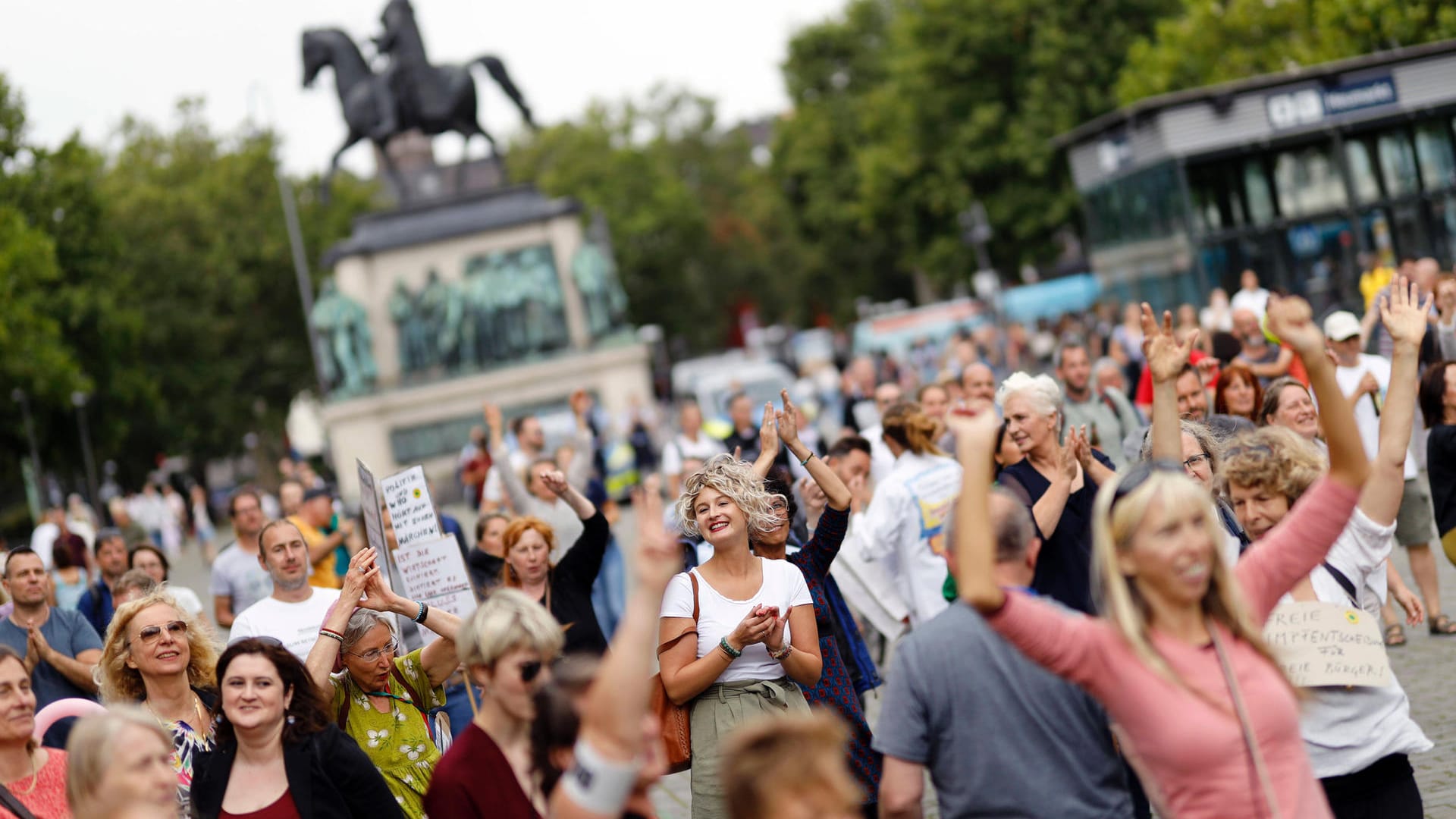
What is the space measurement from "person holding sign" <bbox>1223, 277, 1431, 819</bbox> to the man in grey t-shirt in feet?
2.44

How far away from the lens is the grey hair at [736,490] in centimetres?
586

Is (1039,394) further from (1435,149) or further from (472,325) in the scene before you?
(472,325)

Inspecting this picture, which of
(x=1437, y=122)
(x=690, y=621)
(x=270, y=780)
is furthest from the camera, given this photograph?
(x=1437, y=122)

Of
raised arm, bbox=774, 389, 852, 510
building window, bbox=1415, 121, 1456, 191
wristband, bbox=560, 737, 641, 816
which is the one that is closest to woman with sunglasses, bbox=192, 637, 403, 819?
wristband, bbox=560, 737, 641, 816

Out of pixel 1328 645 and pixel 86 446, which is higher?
pixel 86 446

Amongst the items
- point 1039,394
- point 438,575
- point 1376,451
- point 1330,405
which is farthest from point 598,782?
point 1376,451

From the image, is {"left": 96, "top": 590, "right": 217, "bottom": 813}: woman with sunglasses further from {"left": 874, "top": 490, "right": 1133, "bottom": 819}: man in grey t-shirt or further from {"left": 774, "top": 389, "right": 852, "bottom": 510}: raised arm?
{"left": 874, "top": 490, "right": 1133, "bottom": 819}: man in grey t-shirt

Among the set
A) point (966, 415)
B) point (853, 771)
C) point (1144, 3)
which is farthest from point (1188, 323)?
point (1144, 3)

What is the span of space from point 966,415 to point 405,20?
113 ft

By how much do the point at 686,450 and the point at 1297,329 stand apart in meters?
10.5

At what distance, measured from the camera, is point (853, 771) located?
19.4 feet

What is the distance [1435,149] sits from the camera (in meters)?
26.3

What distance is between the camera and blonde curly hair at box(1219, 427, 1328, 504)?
499 centimetres

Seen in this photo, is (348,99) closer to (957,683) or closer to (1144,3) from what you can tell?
(1144,3)
